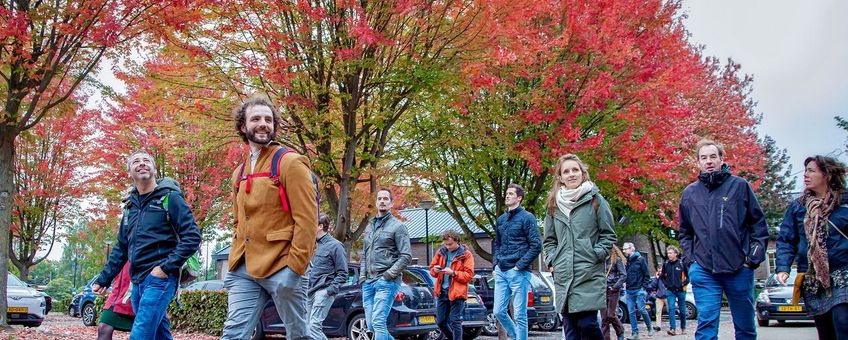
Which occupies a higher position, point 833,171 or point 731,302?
point 833,171

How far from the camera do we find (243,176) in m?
4.27

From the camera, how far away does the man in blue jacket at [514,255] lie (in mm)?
8180

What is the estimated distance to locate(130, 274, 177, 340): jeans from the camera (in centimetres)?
484

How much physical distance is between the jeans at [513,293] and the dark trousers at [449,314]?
1105mm

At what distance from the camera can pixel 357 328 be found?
11016 millimetres

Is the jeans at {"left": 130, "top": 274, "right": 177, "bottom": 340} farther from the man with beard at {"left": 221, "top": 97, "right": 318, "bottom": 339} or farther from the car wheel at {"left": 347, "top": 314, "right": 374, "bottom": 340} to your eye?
the car wheel at {"left": 347, "top": 314, "right": 374, "bottom": 340}

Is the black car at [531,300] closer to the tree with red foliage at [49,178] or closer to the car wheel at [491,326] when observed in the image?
the car wheel at [491,326]

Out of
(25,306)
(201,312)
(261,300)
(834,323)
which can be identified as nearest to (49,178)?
(25,306)

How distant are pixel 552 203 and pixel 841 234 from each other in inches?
83.3

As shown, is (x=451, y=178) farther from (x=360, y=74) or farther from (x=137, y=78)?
(x=137, y=78)

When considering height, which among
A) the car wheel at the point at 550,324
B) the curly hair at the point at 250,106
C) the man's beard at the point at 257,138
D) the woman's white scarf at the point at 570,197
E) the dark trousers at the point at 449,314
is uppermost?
the curly hair at the point at 250,106

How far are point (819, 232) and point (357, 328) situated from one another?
731cm

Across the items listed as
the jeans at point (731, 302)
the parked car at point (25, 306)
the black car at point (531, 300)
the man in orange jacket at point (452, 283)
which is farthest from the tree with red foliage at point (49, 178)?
the jeans at point (731, 302)

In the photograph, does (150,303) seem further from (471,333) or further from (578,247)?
(471,333)
